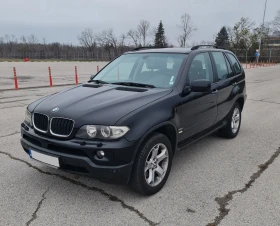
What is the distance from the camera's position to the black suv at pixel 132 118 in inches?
113

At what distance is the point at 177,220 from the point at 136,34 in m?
82.0

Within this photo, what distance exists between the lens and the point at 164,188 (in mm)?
3521

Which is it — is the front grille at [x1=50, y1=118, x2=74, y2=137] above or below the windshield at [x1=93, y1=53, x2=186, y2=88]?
below

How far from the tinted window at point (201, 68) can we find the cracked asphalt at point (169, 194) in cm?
132

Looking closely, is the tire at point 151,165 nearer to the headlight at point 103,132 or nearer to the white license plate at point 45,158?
the headlight at point 103,132

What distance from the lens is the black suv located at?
2.86 m

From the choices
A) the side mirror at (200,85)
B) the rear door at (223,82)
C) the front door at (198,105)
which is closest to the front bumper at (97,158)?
the front door at (198,105)

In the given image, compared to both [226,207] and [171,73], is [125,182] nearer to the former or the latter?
[226,207]

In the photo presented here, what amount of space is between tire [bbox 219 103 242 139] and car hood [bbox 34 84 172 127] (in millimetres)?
2176

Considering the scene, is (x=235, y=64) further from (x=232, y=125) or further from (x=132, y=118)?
(x=132, y=118)

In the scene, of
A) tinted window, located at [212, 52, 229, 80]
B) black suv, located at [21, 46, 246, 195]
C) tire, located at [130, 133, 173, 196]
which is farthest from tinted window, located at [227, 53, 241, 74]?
tire, located at [130, 133, 173, 196]

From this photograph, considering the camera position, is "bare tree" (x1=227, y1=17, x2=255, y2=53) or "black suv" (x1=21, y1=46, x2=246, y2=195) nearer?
"black suv" (x1=21, y1=46, x2=246, y2=195)

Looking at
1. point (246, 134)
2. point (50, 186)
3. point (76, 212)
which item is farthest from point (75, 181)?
point (246, 134)

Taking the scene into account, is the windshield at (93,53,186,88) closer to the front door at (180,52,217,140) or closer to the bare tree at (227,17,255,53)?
the front door at (180,52,217,140)
